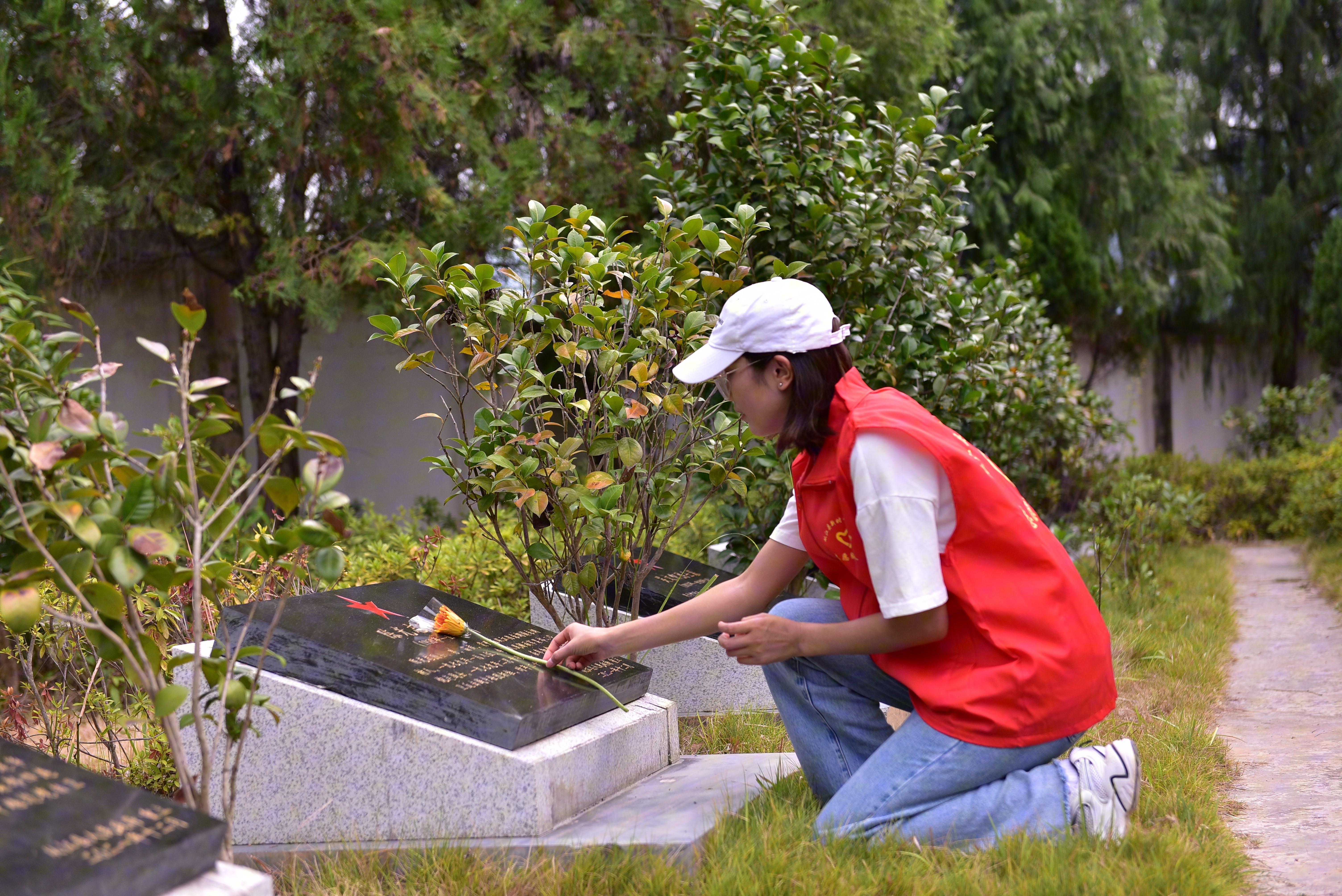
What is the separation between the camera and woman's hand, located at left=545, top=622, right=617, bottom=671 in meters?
2.76

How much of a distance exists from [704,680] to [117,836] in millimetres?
2460

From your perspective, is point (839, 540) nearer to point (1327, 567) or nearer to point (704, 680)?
point (704, 680)

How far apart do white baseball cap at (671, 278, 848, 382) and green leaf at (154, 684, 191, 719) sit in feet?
3.90

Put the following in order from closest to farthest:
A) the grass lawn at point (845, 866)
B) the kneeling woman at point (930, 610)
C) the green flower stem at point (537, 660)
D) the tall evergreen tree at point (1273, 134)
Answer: the grass lawn at point (845, 866) < the kneeling woman at point (930, 610) < the green flower stem at point (537, 660) < the tall evergreen tree at point (1273, 134)

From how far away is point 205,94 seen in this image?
23.7 feet

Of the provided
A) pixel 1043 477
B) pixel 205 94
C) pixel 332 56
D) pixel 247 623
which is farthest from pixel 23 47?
pixel 1043 477

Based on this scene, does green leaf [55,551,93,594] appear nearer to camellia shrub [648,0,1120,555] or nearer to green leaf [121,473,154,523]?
green leaf [121,473,154,523]

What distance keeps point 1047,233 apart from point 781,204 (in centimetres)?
722

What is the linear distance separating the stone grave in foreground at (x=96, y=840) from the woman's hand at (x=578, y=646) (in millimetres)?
1057

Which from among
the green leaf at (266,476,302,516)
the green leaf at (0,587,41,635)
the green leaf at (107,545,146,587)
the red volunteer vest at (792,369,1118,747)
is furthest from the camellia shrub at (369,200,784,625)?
the green leaf at (0,587,41,635)

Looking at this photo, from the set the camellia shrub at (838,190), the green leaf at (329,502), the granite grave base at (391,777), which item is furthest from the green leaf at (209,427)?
the camellia shrub at (838,190)

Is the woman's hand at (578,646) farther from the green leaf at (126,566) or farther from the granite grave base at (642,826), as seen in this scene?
the green leaf at (126,566)

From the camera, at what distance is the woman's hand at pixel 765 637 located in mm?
2410

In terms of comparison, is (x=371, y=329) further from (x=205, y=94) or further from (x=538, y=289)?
(x=538, y=289)
